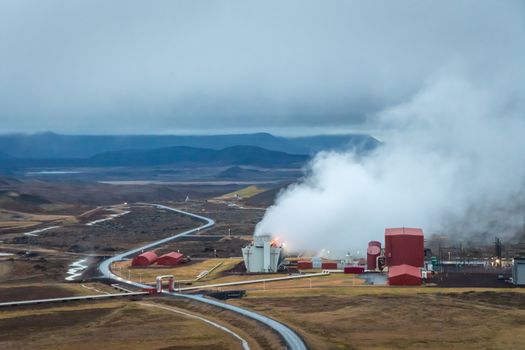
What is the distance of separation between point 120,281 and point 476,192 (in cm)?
10575

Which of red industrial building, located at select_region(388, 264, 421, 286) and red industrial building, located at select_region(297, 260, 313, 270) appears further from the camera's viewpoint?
red industrial building, located at select_region(297, 260, 313, 270)

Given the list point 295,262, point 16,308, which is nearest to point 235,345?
point 16,308

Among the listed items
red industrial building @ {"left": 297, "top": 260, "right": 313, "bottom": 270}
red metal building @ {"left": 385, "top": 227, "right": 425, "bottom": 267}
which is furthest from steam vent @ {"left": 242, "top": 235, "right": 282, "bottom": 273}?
red metal building @ {"left": 385, "top": 227, "right": 425, "bottom": 267}

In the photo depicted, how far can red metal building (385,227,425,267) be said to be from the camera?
103 metres

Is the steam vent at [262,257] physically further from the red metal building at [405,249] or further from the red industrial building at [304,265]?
the red metal building at [405,249]

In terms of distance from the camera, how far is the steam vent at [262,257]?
118 meters

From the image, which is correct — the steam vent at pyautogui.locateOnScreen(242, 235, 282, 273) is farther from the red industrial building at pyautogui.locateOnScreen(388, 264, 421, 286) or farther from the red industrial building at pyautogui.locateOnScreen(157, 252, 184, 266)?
→ the red industrial building at pyautogui.locateOnScreen(388, 264, 421, 286)

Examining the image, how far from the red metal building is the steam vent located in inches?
801

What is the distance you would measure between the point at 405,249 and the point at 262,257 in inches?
983

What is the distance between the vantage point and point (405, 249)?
104 m

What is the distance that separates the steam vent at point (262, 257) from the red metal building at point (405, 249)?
801 inches

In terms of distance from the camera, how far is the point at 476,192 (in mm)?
183000

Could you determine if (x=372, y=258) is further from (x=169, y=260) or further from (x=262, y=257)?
(x=169, y=260)

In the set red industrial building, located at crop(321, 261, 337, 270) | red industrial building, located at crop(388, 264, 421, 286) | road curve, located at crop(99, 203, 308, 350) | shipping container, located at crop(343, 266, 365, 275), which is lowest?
road curve, located at crop(99, 203, 308, 350)
